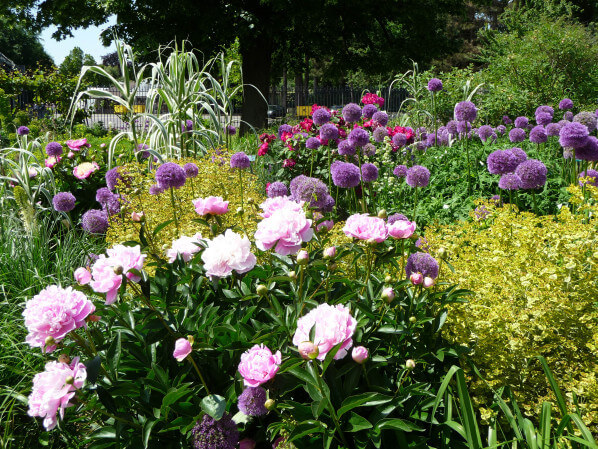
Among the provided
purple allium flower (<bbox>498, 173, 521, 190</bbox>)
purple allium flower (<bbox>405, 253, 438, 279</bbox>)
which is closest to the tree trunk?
purple allium flower (<bbox>498, 173, 521, 190</bbox>)

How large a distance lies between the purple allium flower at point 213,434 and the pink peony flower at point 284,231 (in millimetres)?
566

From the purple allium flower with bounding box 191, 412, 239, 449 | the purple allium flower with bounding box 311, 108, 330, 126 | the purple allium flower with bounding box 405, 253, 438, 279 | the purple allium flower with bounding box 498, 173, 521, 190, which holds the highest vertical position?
the purple allium flower with bounding box 311, 108, 330, 126

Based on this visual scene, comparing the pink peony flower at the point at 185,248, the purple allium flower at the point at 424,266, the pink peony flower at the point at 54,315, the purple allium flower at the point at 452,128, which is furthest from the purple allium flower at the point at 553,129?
the pink peony flower at the point at 54,315

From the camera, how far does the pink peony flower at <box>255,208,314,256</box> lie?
160 centimetres

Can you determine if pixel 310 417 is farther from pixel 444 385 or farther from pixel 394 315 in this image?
pixel 394 315

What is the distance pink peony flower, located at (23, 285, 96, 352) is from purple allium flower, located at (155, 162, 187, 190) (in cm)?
129

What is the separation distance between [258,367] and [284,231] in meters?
0.44

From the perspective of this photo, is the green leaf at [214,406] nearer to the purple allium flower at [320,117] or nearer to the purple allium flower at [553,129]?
the purple allium flower at [320,117]

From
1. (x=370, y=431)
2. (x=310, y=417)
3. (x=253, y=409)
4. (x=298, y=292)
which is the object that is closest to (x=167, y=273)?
(x=298, y=292)

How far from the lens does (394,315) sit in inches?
72.5

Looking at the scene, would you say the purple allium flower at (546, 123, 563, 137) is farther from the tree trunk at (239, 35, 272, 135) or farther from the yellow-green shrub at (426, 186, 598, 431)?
the tree trunk at (239, 35, 272, 135)

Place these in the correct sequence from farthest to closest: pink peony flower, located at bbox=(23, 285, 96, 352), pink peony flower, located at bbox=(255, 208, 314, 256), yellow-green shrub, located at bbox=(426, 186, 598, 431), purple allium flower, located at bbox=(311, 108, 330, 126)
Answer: purple allium flower, located at bbox=(311, 108, 330, 126), yellow-green shrub, located at bbox=(426, 186, 598, 431), pink peony flower, located at bbox=(255, 208, 314, 256), pink peony flower, located at bbox=(23, 285, 96, 352)

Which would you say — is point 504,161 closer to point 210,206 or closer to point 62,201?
point 210,206

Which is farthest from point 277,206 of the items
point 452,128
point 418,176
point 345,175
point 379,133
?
point 452,128
